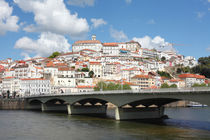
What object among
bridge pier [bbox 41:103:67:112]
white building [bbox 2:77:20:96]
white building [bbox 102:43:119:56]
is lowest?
bridge pier [bbox 41:103:67:112]

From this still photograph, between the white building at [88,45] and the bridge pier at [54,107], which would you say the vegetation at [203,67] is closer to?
the white building at [88,45]

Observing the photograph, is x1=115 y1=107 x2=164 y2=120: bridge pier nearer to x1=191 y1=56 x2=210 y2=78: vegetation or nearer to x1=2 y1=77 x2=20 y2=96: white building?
x1=2 y1=77 x2=20 y2=96: white building

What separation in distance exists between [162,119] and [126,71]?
86.9 meters

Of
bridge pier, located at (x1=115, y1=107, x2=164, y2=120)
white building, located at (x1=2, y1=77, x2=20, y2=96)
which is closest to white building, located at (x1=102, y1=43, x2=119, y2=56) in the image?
white building, located at (x1=2, y1=77, x2=20, y2=96)

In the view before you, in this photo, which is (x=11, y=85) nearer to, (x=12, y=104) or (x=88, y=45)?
(x=12, y=104)

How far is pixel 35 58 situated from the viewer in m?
178

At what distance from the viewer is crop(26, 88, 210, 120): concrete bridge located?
115 feet

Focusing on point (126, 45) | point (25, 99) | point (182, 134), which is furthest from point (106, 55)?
point (182, 134)

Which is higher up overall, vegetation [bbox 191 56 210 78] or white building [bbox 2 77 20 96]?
vegetation [bbox 191 56 210 78]

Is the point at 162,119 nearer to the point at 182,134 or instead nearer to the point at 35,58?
the point at 182,134

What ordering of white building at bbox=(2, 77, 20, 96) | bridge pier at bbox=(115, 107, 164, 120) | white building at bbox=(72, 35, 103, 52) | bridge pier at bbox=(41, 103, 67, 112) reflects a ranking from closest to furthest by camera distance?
bridge pier at bbox=(115, 107, 164, 120) < bridge pier at bbox=(41, 103, 67, 112) < white building at bbox=(2, 77, 20, 96) < white building at bbox=(72, 35, 103, 52)

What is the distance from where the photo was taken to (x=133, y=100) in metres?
44.2

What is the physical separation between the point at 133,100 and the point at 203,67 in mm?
125589

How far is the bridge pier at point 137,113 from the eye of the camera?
158 ft
